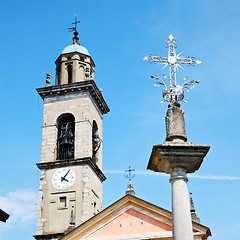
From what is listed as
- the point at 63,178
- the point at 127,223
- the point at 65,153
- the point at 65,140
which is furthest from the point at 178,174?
the point at 65,153

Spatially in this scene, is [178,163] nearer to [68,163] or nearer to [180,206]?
[180,206]

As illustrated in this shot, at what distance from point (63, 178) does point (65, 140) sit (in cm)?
226

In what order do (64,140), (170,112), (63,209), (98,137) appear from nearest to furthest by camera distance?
(170,112) → (63,209) → (64,140) → (98,137)

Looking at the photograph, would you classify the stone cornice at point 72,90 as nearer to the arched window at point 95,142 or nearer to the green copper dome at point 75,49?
the arched window at point 95,142

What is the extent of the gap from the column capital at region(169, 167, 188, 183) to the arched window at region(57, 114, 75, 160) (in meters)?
18.5

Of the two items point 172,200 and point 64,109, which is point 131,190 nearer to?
point 64,109

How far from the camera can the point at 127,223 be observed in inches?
771

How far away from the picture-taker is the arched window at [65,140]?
25461mm

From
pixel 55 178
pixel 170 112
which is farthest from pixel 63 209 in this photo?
pixel 170 112

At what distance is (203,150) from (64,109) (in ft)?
65.6

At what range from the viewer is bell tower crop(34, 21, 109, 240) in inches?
937

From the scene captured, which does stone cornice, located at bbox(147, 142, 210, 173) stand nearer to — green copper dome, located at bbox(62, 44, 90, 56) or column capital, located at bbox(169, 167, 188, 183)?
column capital, located at bbox(169, 167, 188, 183)

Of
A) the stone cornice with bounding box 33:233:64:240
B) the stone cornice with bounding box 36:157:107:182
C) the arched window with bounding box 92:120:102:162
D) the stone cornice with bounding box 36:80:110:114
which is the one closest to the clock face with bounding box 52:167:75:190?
the stone cornice with bounding box 36:157:107:182

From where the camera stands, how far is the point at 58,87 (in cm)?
2698
